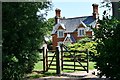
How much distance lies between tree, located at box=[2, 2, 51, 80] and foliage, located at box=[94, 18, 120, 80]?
393 centimetres

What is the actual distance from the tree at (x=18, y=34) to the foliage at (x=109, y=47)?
12.9 feet

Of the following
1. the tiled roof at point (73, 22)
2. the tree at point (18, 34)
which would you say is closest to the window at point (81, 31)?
the tiled roof at point (73, 22)

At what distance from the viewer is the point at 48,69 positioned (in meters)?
14.8

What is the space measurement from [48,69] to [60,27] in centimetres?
3410

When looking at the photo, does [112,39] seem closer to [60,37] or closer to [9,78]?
[9,78]

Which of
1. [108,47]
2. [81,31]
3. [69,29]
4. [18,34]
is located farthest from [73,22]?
[108,47]

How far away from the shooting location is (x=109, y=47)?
19.3 feet

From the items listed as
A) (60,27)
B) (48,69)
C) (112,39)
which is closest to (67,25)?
(60,27)

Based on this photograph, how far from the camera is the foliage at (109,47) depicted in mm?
5774

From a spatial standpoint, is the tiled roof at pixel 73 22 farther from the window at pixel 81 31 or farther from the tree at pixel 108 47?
the tree at pixel 108 47

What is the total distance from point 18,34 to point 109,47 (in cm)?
479

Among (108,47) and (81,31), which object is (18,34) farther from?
(81,31)

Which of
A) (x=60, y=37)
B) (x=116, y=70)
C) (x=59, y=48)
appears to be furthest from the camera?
(x=60, y=37)

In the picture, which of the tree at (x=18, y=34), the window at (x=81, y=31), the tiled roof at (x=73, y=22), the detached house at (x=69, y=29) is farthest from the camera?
the tiled roof at (x=73, y=22)
